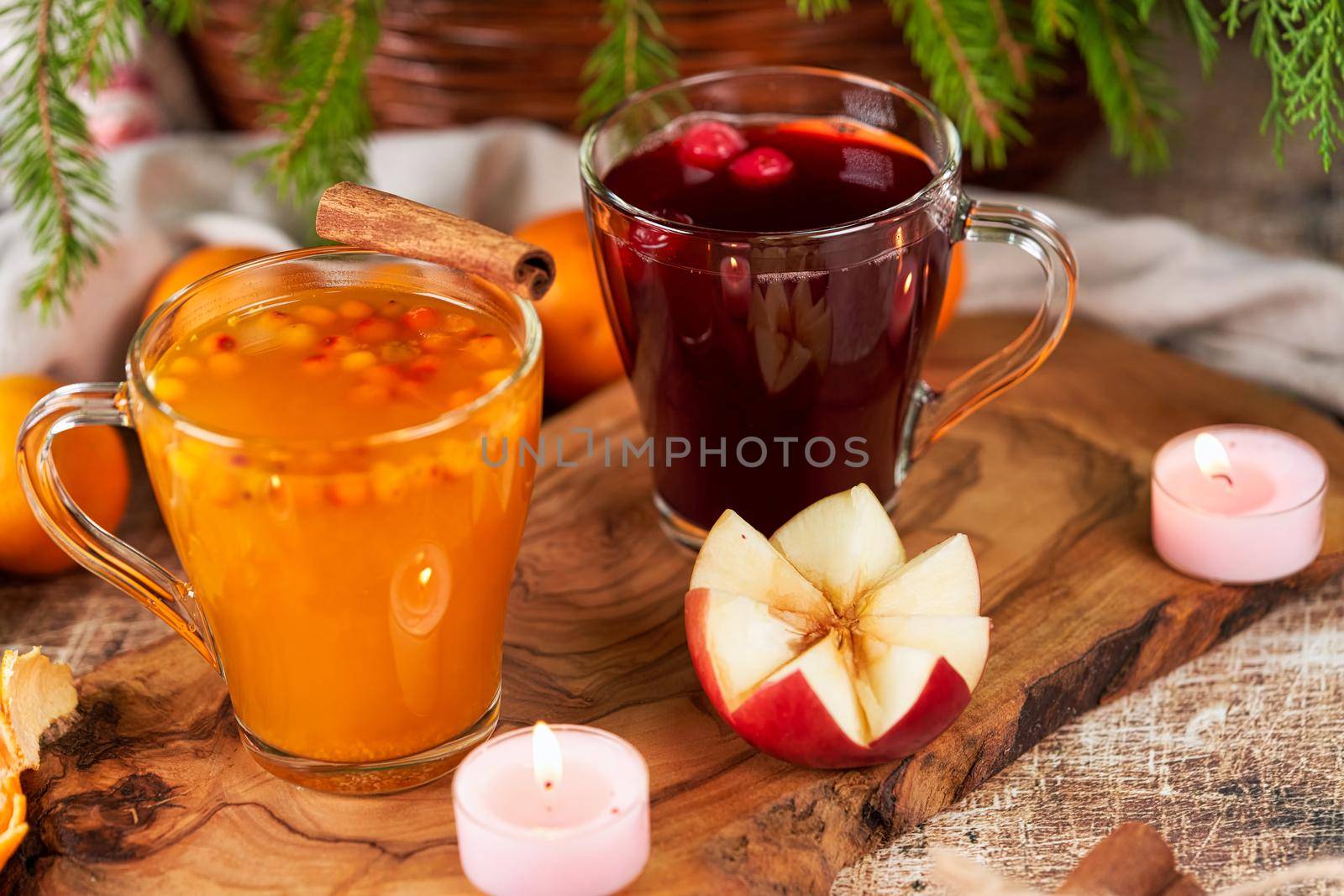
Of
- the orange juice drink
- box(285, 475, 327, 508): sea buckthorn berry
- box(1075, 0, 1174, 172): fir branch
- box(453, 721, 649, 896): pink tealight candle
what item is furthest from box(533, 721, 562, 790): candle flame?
box(1075, 0, 1174, 172): fir branch

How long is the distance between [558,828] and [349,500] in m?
0.27

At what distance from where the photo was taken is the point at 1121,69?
1.75m

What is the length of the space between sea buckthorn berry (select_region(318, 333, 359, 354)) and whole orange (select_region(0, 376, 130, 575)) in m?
0.48

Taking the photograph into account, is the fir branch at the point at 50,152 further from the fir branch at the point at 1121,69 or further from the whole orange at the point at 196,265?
the fir branch at the point at 1121,69

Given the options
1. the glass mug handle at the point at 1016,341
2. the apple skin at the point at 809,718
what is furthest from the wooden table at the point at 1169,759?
the glass mug handle at the point at 1016,341

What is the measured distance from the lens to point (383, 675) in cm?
114

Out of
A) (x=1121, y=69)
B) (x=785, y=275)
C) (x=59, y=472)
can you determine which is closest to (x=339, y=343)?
(x=785, y=275)

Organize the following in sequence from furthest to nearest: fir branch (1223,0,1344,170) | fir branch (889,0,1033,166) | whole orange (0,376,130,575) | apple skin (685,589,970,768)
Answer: fir branch (889,0,1033,166) < whole orange (0,376,130,575) < fir branch (1223,0,1344,170) < apple skin (685,589,970,768)

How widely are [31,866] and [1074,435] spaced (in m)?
1.08

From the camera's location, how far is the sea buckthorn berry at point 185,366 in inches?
43.9

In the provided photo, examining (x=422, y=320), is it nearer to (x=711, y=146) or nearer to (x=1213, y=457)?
(x=711, y=146)

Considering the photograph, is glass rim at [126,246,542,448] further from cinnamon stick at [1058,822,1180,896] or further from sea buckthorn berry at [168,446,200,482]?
cinnamon stick at [1058,822,1180,896]

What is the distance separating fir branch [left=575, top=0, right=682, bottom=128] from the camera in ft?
5.44

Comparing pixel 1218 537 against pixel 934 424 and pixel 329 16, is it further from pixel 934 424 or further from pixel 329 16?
pixel 329 16
